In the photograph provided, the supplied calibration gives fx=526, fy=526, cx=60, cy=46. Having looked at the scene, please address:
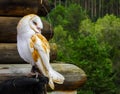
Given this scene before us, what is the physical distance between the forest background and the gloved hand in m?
5.77

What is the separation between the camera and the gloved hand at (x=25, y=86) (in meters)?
4.40

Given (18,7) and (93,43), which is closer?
(18,7)

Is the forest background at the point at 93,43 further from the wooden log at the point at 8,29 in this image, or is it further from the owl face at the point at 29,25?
the owl face at the point at 29,25

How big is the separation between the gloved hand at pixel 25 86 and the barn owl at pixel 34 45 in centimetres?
12

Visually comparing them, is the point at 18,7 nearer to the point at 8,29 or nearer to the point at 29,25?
the point at 8,29

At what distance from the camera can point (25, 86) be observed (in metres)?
4.50

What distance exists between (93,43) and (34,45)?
26067 millimetres

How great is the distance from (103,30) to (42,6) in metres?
35.6

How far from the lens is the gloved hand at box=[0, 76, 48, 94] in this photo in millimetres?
4402

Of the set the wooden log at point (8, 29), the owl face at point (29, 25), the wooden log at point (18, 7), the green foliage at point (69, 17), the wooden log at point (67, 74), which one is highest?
the owl face at point (29, 25)

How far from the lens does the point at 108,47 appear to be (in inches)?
1522

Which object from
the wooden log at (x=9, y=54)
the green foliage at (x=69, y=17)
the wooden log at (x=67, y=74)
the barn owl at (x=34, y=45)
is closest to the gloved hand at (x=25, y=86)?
the barn owl at (x=34, y=45)

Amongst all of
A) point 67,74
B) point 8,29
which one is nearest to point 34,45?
point 67,74

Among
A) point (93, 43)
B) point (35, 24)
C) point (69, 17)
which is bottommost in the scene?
point (69, 17)
